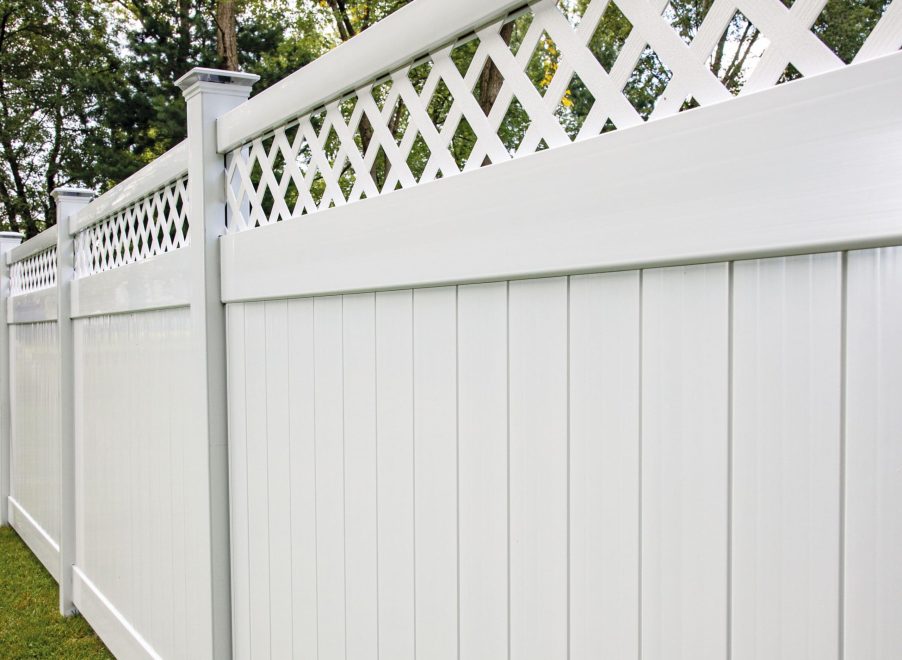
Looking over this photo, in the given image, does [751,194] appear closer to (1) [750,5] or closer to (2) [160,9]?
(1) [750,5]

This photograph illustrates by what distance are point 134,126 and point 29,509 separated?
9.31 meters

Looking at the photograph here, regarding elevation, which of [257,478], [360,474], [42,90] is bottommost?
[257,478]

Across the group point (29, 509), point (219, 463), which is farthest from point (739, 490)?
point (29, 509)

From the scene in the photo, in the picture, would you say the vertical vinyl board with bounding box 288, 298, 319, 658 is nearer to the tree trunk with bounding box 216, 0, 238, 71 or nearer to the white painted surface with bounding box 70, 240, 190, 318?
the white painted surface with bounding box 70, 240, 190, 318

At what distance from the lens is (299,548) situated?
1931 mm

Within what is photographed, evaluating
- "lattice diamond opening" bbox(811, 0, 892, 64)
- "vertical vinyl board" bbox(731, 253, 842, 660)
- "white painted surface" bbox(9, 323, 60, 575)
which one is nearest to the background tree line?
"white painted surface" bbox(9, 323, 60, 575)

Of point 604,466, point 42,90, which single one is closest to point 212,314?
point 604,466

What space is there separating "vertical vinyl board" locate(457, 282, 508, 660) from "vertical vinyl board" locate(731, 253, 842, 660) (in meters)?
0.43

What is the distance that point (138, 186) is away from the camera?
3096mm

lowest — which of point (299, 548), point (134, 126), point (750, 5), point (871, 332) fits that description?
point (299, 548)

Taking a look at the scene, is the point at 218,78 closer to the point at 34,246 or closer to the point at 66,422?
the point at 66,422

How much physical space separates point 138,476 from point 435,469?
6.81 feet

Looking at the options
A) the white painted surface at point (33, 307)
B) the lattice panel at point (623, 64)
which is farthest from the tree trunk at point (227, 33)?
the lattice panel at point (623, 64)

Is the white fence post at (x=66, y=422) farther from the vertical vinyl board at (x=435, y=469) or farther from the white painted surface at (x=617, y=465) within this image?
the vertical vinyl board at (x=435, y=469)
